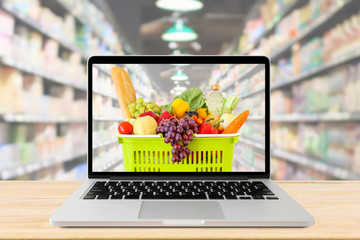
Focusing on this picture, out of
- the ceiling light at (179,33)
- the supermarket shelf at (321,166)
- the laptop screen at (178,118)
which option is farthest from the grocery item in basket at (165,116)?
the ceiling light at (179,33)

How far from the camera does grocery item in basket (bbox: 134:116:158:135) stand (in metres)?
1.08

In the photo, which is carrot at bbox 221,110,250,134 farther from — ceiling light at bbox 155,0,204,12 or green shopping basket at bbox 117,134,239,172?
ceiling light at bbox 155,0,204,12

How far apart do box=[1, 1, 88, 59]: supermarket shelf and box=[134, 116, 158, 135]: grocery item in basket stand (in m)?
1.98

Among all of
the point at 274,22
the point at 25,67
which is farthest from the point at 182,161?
the point at 274,22

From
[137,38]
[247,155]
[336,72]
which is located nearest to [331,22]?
[336,72]

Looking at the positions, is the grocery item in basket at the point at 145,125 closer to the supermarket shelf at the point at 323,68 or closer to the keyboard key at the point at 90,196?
the keyboard key at the point at 90,196

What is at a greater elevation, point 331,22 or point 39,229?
point 331,22

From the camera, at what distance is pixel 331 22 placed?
294 centimetres

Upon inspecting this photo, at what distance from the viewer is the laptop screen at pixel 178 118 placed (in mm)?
1087

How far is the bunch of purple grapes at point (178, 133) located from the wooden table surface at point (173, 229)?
1.12 ft

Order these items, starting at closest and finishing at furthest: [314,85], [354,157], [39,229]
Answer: [39,229] → [354,157] → [314,85]

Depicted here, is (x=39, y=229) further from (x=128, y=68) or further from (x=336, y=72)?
(x=336, y=72)

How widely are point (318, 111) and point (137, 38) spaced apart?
2.78 meters

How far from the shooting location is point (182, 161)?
1.10 m
